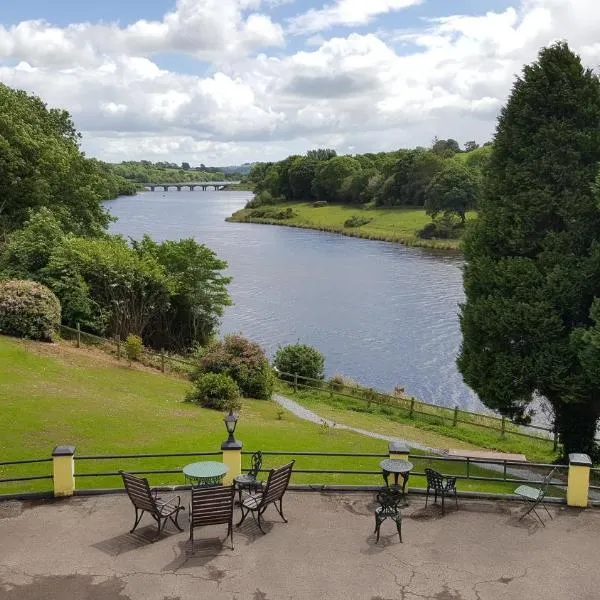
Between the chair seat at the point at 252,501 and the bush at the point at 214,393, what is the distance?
12002 mm

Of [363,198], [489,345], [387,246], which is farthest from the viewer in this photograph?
[363,198]

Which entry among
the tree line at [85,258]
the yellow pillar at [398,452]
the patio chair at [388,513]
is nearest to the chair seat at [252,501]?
the patio chair at [388,513]

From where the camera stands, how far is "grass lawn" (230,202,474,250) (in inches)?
3698

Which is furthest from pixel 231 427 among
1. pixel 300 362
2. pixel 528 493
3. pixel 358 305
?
pixel 358 305

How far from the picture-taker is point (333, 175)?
133 m

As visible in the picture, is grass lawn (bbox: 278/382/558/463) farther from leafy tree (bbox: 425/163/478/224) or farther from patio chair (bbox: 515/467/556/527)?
leafy tree (bbox: 425/163/478/224)

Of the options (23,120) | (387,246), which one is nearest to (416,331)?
(23,120)

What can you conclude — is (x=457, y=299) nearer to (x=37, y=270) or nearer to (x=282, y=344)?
(x=282, y=344)

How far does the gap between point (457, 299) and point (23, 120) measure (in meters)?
37.3

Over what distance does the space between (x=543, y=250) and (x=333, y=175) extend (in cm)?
11729

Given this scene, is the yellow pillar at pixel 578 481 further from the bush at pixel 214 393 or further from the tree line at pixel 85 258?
the tree line at pixel 85 258

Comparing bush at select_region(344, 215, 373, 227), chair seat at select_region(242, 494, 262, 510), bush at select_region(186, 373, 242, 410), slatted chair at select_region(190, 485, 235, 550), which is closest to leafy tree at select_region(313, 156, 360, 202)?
bush at select_region(344, 215, 373, 227)

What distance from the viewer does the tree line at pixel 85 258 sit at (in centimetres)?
3127

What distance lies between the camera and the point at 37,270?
31.5 m
